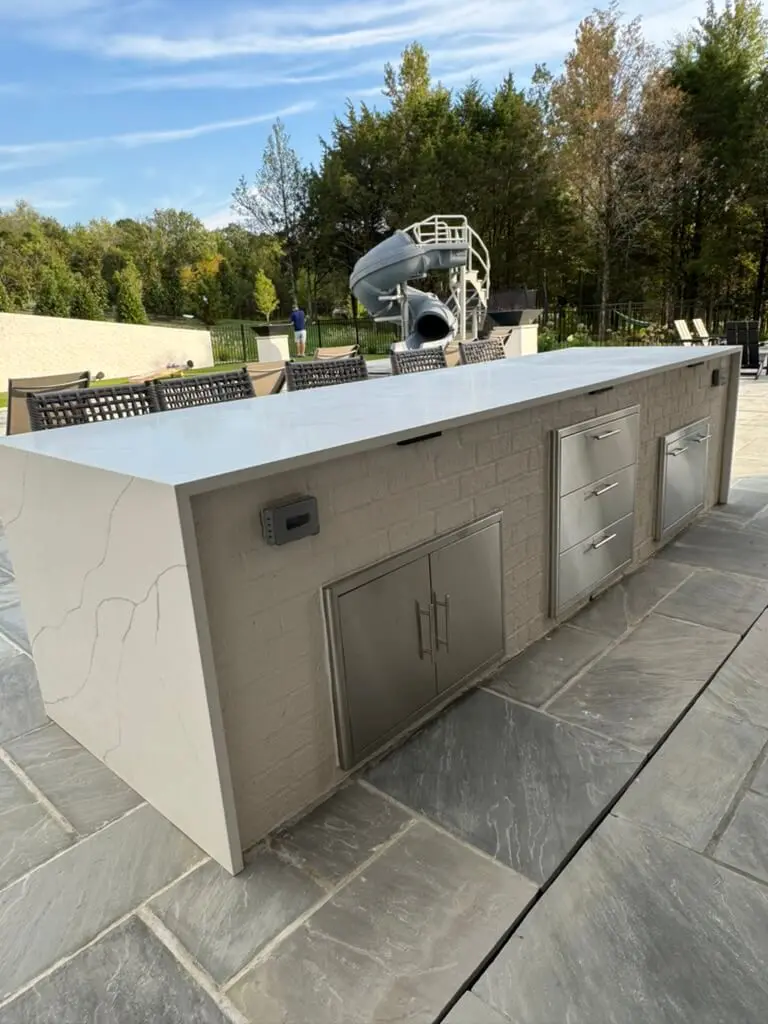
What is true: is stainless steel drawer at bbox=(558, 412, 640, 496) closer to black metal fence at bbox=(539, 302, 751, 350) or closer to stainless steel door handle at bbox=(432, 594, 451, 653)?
stainless steel door handle at bbox=(432, 594, 451, 653)

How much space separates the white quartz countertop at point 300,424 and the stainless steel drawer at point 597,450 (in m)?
0.17

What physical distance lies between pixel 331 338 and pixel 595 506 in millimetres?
19895

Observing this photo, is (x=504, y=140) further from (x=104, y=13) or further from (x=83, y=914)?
(x=83, y=914)

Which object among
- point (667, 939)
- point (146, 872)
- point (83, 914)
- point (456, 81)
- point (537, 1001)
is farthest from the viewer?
point (456, 81)

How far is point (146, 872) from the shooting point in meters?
1.62

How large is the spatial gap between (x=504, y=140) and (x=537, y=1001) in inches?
917

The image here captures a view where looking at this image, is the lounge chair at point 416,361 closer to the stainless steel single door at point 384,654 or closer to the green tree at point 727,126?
the stainless steel single door at point 384,654

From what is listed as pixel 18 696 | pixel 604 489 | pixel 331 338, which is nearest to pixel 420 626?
pixel 604 489

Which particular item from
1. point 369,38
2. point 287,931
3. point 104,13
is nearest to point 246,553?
point 287,931

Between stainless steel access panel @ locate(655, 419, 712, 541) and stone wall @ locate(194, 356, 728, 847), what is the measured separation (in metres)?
1.29

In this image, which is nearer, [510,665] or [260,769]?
[260,769]

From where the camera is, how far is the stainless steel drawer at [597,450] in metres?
2.54

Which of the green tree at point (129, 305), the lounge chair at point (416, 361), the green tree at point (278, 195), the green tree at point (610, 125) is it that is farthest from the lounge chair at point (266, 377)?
the green tree at point (278, 195)

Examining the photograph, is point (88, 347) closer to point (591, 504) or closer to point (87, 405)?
point (87, 405)
